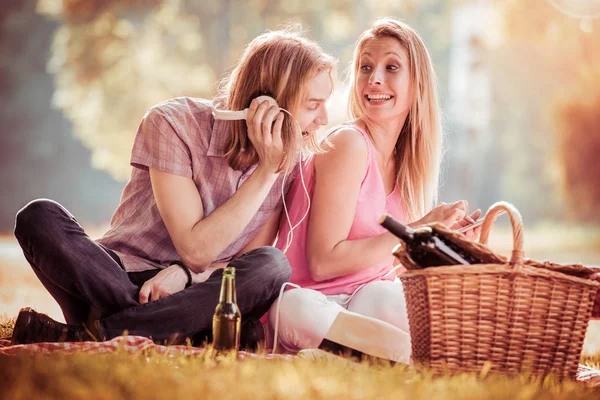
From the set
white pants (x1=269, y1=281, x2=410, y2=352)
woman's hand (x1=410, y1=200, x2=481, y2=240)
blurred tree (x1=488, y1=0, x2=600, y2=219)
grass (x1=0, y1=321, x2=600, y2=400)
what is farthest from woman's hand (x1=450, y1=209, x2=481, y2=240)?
blurred tree (x1=488, y1=0, x2=600, y2=219)

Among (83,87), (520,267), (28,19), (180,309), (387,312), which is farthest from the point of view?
(28,19)

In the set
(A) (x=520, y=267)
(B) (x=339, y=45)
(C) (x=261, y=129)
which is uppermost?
(B) (x=339, y=45)

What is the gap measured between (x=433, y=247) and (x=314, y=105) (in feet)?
2.36

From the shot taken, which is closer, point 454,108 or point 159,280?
point 159,280

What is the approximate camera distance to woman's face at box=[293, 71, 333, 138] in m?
2.22

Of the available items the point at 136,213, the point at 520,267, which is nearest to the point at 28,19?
the point at 136,213

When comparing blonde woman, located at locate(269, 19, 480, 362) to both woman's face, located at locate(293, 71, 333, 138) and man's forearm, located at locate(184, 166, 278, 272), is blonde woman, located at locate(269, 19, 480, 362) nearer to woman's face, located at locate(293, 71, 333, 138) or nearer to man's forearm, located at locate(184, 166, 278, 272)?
woman's face, located at locate(293, 71, 333, 138)

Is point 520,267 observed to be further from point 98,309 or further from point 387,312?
point 98,309

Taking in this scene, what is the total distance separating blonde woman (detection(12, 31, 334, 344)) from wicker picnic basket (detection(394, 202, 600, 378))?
1.78 feet

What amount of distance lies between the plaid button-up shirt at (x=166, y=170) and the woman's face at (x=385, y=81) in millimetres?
518

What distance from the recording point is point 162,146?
2.14 meters

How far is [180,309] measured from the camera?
2.03m

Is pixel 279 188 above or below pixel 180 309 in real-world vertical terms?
above

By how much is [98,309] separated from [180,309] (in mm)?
244
